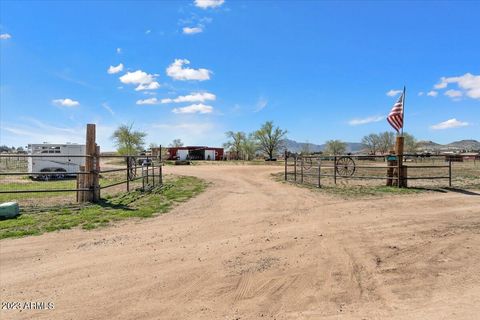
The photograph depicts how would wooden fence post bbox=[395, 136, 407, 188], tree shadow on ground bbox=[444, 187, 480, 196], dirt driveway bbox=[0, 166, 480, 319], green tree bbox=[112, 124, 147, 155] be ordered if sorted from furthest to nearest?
green tree bbox=[112, 124, 147, 155]
wooden fence post bbox=[395, 136, 407, 188]
tree shadow on ground bbox=[444, 187, 480, 196]
dirt driveway bbox=[0, 166, 480, 319]

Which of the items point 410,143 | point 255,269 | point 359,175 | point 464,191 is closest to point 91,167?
point 255,269

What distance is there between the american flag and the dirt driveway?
7.22 m

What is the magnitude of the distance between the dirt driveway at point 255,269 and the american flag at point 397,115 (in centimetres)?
722

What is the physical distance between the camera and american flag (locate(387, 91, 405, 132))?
48.1ft

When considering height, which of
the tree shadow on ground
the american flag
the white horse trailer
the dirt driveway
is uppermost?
the american flag

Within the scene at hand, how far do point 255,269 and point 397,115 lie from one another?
12093mm

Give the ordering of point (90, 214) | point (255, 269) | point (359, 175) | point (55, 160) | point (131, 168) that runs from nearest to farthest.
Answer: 1. point (255, 269)
2. point (90, 214)
3. point (131, 168)
4. point (359, 175)
5. point (55, 160)

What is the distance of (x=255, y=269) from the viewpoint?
486cm

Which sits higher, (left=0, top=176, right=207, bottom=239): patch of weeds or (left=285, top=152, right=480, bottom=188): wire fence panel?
(left=285, top=152, right=480, bottom=188): wire fence panel

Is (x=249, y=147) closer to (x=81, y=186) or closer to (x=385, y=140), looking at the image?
(x=385, y=140)

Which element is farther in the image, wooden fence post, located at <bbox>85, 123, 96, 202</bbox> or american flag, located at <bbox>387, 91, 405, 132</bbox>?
american flag, located at <bbox>387, 91, 405, 132</bbox>

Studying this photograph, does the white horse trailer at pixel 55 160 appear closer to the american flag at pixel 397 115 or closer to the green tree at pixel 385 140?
the american flag at pixel 397 115

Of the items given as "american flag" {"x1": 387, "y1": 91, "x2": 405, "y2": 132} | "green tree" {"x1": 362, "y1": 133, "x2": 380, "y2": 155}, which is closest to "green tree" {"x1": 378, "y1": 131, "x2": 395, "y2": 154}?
"green tree" {"x1": 362, "y1": 133, "x2": 380, "y2": 155}

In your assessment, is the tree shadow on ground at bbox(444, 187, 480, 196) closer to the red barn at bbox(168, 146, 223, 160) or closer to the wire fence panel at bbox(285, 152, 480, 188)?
the wire fence panel at bbox(285, 152, 480, 188)
